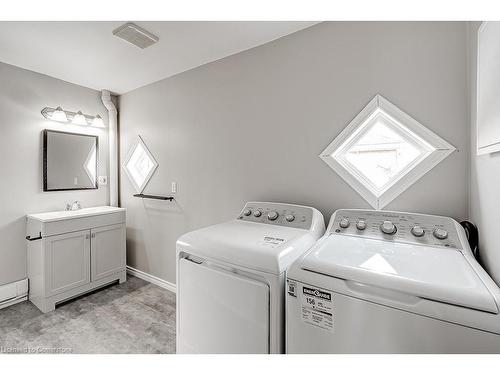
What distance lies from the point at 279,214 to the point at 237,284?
0.68m

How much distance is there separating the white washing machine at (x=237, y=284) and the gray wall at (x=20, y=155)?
212cm

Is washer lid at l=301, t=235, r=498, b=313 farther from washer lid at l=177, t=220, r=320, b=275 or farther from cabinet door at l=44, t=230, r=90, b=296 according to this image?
cabinet door at l=44, t=230, r=90, b=296

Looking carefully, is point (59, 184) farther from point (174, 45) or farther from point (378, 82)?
point (378, 82)

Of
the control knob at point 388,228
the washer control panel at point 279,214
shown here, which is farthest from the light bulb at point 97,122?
the control knob at point 388,228

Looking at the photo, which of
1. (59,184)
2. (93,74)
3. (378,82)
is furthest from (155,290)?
(378,82)

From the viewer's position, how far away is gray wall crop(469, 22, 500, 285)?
92 centimetres

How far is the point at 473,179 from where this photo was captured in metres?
1.21

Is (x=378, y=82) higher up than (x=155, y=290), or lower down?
higher up

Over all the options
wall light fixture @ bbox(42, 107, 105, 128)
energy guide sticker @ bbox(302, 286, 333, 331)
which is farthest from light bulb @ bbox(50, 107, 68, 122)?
energy guide sticker @ bbox(302, 286, 333, 331)

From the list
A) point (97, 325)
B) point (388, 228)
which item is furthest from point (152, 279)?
point (388, 228)

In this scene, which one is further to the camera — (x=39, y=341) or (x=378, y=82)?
(x=39, y=341)

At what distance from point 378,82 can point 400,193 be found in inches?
28.1

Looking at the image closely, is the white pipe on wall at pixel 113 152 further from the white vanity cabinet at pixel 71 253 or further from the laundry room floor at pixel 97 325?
the laundry room floor at pixel 97 325

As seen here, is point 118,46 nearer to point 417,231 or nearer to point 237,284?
point 237,284
